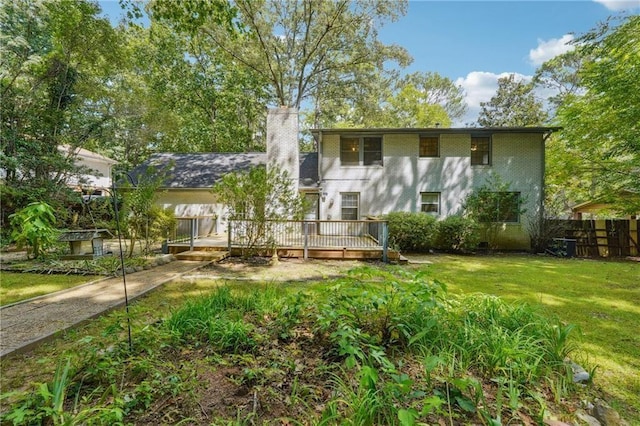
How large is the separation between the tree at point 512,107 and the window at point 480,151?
60.4ft

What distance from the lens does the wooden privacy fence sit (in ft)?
39.4

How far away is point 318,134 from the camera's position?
13.4 meters

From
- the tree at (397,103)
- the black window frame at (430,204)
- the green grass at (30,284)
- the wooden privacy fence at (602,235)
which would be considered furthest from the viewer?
the tree at (397,103)

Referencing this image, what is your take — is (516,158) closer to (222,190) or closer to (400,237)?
(400,237)

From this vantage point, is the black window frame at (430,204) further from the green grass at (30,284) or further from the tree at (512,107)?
the tree at (512,107)

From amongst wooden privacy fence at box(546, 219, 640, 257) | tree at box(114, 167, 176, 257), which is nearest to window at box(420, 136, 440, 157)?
wooden privacy fence at box(546, 219, 640, 257)

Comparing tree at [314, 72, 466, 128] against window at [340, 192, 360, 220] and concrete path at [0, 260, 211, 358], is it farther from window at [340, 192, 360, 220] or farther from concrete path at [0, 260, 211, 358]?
concrete path at [0, 260, 211, 358]

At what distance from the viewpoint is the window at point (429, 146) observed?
46.1 feet

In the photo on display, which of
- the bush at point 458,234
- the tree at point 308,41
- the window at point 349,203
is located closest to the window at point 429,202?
the bush at point 458,234

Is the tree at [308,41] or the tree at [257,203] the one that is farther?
the tree at [308,41]

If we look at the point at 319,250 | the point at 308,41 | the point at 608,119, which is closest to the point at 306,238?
the point at 319,250

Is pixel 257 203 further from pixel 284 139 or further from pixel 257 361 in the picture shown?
pixel 257 361

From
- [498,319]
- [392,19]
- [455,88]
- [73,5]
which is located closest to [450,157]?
[392,19]

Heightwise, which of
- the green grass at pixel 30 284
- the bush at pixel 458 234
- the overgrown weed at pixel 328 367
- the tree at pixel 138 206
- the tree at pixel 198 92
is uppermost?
the tree at pixel 198 92
